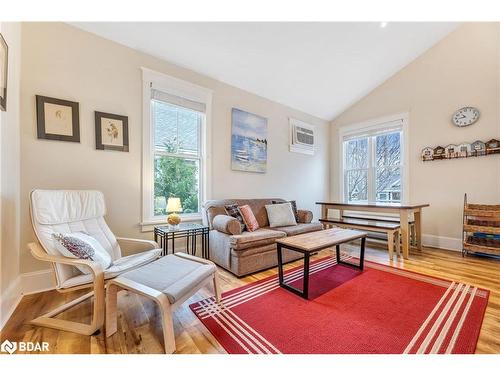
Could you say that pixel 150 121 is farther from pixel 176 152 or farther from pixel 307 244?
pixel 307 244

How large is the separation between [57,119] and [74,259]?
153 centimetres

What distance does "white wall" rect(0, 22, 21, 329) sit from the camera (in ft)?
5.61

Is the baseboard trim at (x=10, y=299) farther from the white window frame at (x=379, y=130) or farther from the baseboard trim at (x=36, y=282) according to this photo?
the white window frame at (x=379, y=130)

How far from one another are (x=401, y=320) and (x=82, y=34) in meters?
4.00

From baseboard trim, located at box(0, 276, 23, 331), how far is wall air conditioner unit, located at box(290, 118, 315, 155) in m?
4.18

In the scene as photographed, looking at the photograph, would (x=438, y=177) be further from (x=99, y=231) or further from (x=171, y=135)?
(x=99, y=231)

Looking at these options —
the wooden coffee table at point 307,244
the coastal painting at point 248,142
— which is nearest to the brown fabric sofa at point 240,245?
the wooden coffee table at point 307,244

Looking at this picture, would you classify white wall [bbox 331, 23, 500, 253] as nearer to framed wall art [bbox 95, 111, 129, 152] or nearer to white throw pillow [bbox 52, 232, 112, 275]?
framed wall art [bbox 95, 111, 129, 152]

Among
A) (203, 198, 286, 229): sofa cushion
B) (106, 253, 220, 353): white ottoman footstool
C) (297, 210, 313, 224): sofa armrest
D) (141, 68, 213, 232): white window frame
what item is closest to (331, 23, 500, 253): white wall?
(297, 210, 313, 224): sofa armrest

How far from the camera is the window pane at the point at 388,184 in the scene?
169 inches

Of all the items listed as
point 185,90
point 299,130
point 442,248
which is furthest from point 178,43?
point 442,248

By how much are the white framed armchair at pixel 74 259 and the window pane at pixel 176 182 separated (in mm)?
774

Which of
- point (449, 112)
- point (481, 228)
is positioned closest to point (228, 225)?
point (481, 228)
